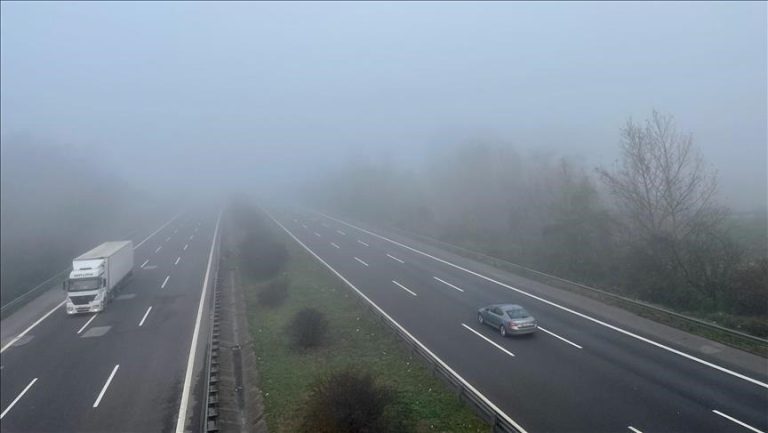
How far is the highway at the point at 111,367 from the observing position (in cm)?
1501

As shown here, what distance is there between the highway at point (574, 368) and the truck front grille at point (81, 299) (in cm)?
1534

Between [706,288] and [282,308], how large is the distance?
20.3 meters

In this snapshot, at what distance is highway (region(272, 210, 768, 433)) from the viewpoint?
40.1ft

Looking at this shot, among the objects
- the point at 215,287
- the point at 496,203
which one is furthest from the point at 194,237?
the point at 496,203

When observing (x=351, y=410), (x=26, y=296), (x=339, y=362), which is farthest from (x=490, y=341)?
(x=26, y=296)

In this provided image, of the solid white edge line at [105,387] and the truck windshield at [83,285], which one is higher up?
the truck windshield at [83,285]

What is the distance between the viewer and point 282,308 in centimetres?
2647

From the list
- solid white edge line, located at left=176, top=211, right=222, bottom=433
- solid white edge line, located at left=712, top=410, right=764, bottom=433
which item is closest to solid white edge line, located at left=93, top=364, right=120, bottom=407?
solid white edge line, located at left=176, top=211, right=222, bottom=433

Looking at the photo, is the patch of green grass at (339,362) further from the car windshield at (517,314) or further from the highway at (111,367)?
the car windshield at (517,314)

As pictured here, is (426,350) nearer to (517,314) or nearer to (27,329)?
(517,314)

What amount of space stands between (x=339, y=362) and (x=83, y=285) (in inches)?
727

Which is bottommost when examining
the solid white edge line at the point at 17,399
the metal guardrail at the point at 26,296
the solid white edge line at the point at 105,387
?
the metal guardrail at the point at 26,296

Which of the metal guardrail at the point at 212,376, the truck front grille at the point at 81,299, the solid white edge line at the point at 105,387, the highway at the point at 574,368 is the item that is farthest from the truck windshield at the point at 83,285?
the highway at the point at 574,368

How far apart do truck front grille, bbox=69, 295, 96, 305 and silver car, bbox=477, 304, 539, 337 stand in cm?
2207
